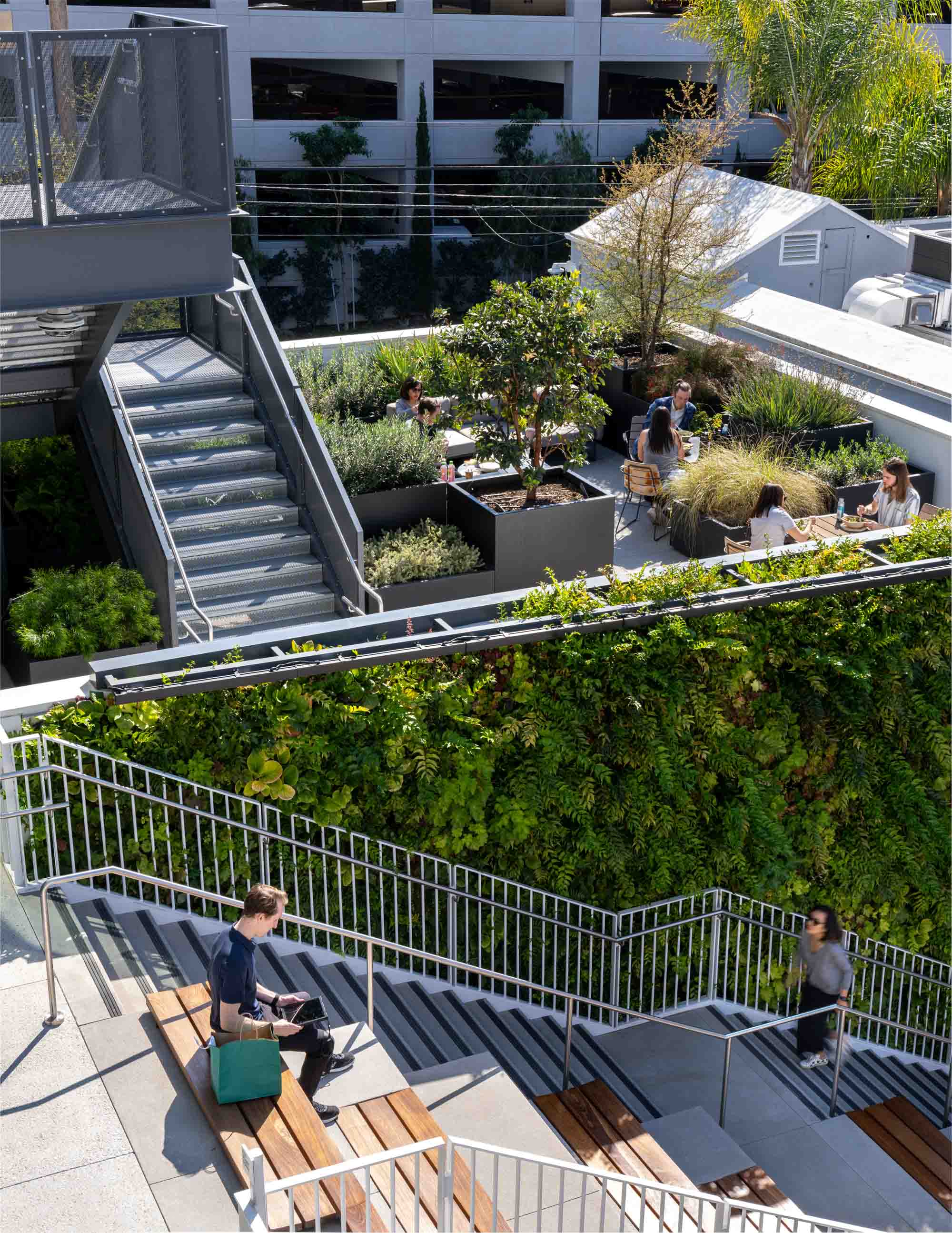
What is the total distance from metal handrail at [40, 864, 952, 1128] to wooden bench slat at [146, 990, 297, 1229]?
1.63 feet

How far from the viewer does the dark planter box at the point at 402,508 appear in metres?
12.2

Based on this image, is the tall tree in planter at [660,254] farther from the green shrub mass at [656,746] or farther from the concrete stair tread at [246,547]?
the green shrub mass at [656,746]

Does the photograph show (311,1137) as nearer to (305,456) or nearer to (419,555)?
(419,555)

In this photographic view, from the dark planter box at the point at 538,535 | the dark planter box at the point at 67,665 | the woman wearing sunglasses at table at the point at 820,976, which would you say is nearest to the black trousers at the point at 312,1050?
the woman wearing sunglasses at table at the point at 820,976

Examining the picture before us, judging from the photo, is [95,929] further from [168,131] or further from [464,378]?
[464,378]

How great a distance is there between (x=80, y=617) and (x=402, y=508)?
3.46 meters

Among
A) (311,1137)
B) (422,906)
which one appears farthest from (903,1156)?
(311,1137)

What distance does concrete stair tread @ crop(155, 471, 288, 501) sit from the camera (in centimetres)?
1130

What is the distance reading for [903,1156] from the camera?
28.2 feet

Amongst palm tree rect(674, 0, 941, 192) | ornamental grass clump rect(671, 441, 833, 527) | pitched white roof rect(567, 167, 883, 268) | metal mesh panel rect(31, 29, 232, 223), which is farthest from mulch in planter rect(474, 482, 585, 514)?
palm tree rect(674, 0, 941, 192)

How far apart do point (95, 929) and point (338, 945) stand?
156 cm

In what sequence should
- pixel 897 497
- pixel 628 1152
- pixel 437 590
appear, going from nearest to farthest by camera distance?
pixel 628 1152 → pixel 897 497 → pixel 437 590

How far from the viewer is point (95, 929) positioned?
6.82 metres

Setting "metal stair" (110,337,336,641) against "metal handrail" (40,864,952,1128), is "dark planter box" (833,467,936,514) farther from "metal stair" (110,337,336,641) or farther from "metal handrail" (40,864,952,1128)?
"metal stair" (110,337,336,641)
